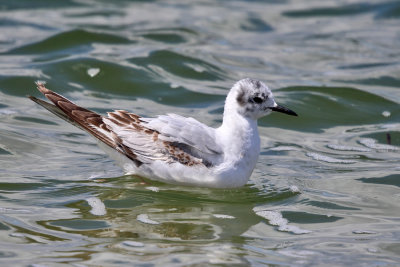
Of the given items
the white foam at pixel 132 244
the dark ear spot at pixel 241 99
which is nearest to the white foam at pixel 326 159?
the dark ear spot at pixel 241 99

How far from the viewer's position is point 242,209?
7.82 metres

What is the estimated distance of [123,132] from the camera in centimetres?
820

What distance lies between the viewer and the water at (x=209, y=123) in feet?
22.4

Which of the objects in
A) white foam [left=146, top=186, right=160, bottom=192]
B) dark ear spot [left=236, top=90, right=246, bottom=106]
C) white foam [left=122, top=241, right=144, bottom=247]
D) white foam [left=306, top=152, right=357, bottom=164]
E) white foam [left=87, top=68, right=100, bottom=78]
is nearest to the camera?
white foam [left=122, top=241, right=144, bottom=247]

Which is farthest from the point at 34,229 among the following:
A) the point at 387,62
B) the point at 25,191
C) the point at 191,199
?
the point at 387,62

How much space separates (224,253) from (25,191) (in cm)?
265

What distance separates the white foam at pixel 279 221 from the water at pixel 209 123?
0.07 ft

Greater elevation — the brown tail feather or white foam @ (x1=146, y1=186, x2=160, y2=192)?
the brown tail feather

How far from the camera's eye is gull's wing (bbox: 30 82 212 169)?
314 inches

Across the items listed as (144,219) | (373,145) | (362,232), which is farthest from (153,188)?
(373,145)

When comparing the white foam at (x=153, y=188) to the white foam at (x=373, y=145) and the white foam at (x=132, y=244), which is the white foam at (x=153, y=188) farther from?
the white foam at (x=373, y=145)

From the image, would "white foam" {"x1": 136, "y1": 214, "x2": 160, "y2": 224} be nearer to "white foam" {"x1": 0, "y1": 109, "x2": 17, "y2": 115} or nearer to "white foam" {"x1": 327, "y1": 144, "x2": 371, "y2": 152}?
"white foam" {"x1": 327, "y1": 144, "x2": 371, "y2": 152}

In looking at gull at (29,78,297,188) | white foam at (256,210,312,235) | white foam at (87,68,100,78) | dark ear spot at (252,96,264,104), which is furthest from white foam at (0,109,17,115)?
white foam at (256,210,312,235)

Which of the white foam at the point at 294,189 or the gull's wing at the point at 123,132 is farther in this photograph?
the white foam at the point at 294,189
